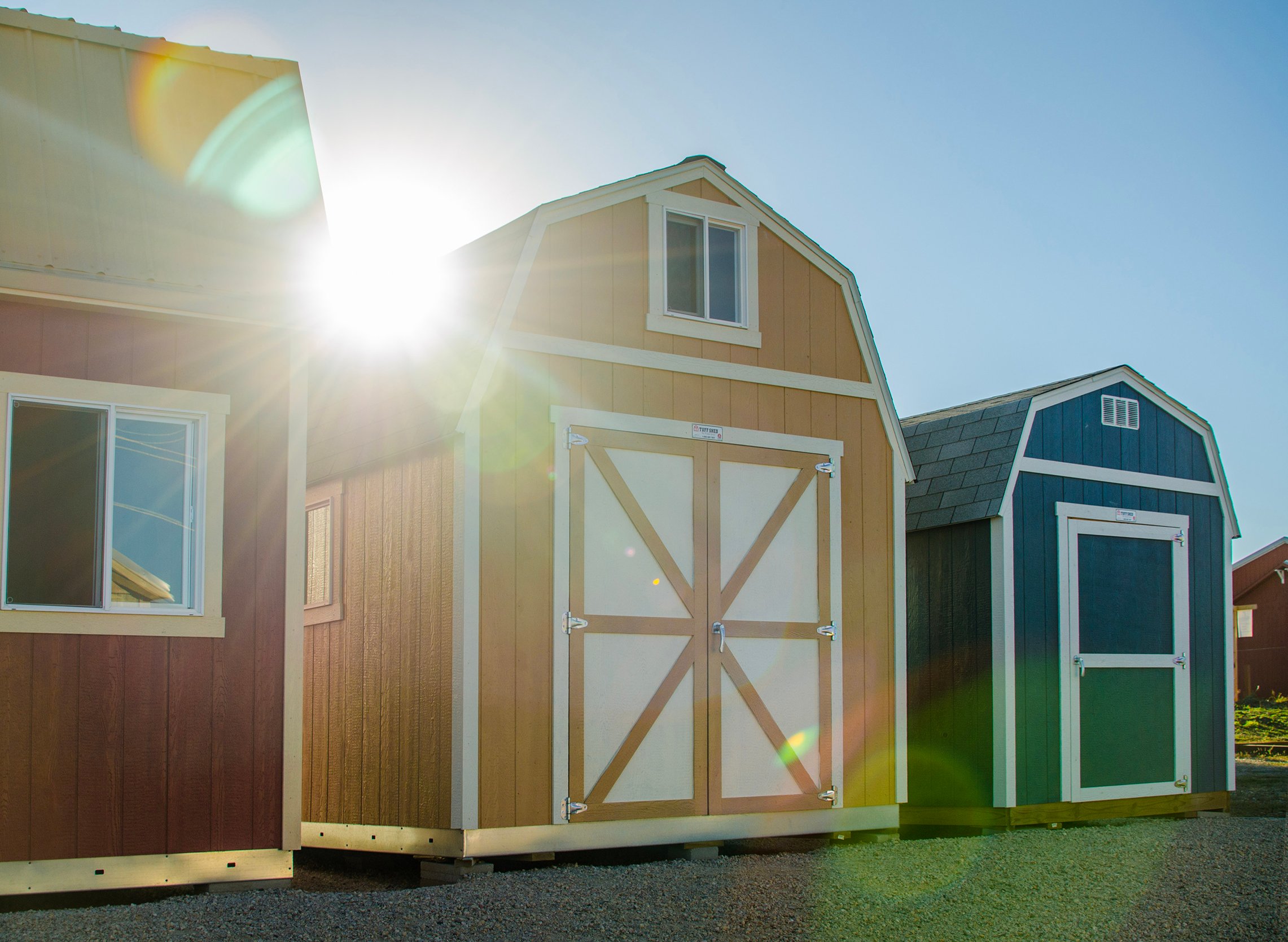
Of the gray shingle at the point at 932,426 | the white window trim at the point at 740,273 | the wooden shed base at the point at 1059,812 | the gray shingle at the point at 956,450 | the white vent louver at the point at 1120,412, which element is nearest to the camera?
the white window trim at the point at 740,273

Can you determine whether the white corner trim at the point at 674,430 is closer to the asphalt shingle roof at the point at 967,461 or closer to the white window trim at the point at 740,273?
the white window trim at the point at 740,273

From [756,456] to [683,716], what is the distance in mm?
1911

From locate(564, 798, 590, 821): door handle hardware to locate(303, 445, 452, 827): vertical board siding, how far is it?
0.74m

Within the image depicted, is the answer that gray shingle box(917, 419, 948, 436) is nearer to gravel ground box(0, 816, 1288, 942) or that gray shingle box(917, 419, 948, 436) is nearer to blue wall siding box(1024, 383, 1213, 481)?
Result: blue wall siding box(1024, 383, 1213, 481)

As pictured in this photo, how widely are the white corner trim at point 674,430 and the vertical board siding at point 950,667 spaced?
1.98m

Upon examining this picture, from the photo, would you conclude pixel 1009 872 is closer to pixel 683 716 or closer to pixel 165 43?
pixel 683 716

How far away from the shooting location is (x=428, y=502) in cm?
827

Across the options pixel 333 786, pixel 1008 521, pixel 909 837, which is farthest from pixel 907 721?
pixel 333 786

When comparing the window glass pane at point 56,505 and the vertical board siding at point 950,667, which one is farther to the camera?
the vertical board siding at point 950,667

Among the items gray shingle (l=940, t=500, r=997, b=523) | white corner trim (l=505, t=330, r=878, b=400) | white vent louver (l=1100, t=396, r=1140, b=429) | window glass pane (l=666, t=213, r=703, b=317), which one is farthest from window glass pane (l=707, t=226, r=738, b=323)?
white vent louver (l=1100, t=396, r=1140, b=429)

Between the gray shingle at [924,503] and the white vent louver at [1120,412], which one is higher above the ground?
the white vent louver at [1120,412]

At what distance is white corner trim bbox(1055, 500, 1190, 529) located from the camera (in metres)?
11.1

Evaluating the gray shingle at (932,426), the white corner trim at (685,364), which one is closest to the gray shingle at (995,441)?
the gray shingle at (932,426)

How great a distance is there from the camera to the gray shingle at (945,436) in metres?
11.6
